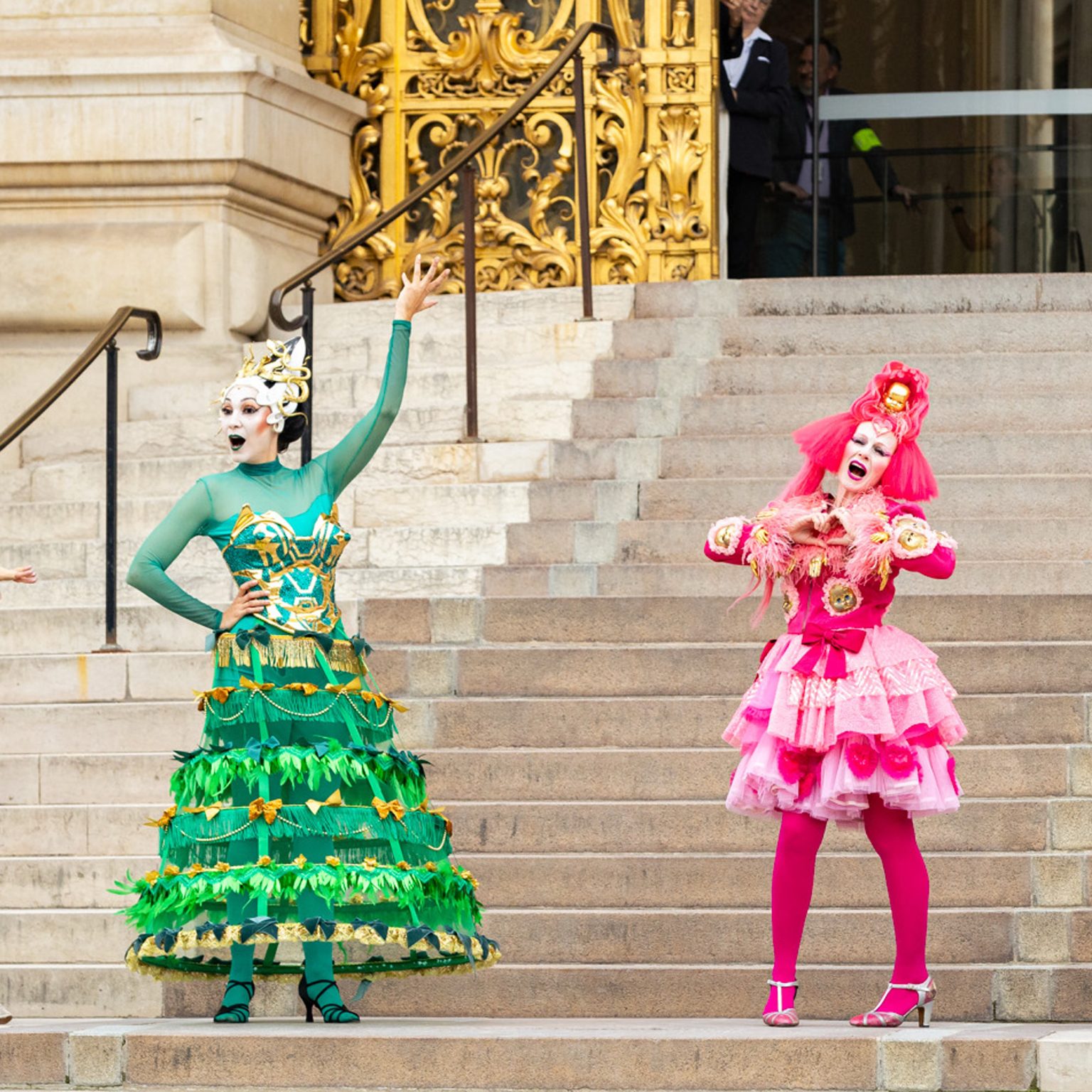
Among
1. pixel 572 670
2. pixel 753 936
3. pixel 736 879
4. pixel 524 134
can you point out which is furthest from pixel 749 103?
pixel 753 936

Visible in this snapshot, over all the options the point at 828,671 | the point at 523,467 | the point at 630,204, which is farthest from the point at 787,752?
the point at 630,204

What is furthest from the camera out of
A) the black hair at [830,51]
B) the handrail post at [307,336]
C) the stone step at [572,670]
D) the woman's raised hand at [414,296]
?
the black hair at [830,51]

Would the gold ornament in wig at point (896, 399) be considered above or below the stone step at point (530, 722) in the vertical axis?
above

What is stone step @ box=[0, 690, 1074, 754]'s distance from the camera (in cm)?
882

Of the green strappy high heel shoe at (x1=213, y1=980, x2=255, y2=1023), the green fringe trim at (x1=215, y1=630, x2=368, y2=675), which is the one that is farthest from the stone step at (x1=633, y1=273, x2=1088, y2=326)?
the green strappy high heel shoe at (x1=213, y1=980, x2=255, y2=1023)

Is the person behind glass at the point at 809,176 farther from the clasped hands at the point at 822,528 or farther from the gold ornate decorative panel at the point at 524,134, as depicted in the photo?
the clasped hands at the point at 822,528

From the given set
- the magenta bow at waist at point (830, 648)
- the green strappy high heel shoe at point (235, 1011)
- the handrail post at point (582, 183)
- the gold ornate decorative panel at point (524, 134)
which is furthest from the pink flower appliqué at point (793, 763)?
the gold ornate decorative panel at point (524, 134)

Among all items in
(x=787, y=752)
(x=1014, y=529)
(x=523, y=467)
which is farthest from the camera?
(x=523, y=467)

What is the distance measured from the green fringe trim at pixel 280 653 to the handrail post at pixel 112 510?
2.34 meters

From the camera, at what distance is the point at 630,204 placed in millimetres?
13375

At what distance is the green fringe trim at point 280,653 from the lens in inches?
299

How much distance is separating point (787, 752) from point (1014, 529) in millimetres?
2951

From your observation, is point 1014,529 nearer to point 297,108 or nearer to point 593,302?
point 593,302

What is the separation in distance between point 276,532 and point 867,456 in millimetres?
1668
